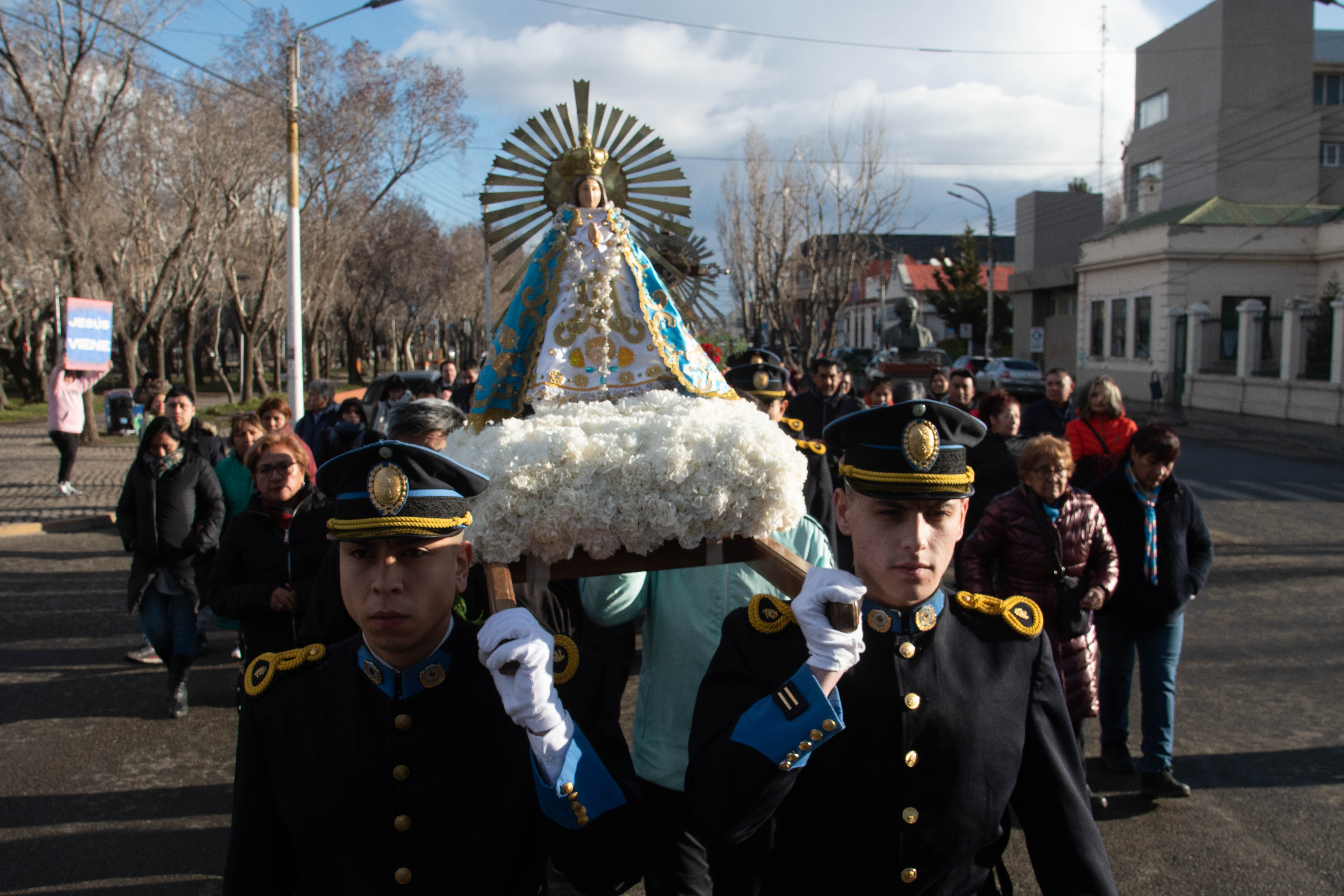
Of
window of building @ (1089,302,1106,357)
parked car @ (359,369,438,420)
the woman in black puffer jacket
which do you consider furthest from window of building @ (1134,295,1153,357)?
the woman in black puffer jacket

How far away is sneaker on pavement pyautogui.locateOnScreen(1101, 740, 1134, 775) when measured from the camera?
16.1 ft

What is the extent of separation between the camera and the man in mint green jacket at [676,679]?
9.42 feet

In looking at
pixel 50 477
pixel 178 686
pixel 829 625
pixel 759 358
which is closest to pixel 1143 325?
pixel 759 358

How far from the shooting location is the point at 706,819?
1.83 metres

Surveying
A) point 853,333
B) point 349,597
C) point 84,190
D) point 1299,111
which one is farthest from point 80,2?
point 853,333

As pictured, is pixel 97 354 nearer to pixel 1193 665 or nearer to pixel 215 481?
pixel 215 481

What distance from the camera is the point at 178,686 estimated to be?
584cm

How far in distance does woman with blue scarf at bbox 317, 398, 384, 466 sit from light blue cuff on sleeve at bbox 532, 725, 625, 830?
6008 mm

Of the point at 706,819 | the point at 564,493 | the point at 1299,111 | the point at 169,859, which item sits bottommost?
the point at 169,859

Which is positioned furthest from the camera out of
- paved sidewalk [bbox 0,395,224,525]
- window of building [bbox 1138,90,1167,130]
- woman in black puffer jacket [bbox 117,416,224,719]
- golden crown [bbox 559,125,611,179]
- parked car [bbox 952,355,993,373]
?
window of building [bbox 1138,90,1167,130]

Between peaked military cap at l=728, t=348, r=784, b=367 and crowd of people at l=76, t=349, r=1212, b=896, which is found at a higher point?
peaked military cap at l=728, t=348, r=784, b=367

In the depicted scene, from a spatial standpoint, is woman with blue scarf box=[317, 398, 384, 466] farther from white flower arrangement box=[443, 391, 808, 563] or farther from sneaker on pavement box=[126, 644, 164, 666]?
white flower arrangement box=[443, 391, 808, 563]

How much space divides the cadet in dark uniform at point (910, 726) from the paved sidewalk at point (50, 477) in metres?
9.78

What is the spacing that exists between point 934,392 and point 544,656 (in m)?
9.24
